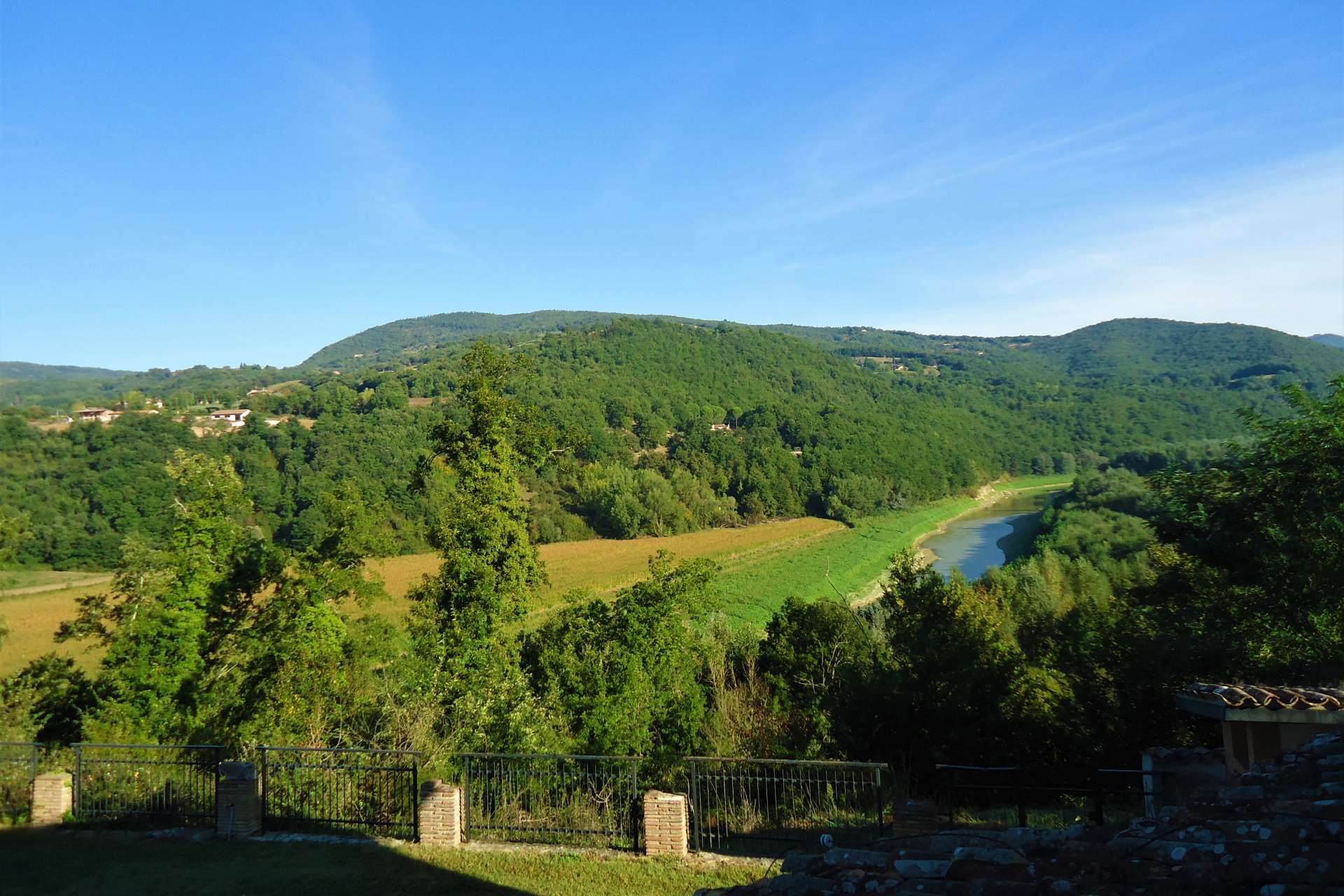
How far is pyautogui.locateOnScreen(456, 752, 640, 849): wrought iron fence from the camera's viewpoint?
9.25 metres

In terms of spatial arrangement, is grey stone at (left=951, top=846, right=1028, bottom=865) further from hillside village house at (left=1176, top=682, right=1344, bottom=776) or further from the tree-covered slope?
the tree-covered slope

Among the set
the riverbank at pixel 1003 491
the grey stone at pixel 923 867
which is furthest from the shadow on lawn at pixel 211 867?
the riverbank at pixel 1003 491

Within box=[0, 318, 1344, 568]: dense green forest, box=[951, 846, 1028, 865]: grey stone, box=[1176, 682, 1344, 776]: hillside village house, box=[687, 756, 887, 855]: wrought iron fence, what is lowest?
box=[687, 756, 887, 855]: wrought iron fence

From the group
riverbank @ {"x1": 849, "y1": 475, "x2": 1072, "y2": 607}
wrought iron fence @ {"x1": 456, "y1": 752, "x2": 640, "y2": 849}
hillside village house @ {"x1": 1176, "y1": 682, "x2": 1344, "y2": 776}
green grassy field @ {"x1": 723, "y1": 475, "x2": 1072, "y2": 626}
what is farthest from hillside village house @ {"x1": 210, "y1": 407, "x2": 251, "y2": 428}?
hillside village house @ {"x1": 1176, "y1": 682, "x2": 1344, "y2": 776}

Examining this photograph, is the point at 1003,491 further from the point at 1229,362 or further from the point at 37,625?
the point at 37,625

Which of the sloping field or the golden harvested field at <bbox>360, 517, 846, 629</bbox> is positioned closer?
the golden harvested field at <bbox>360, 517, 846, 629</bbox>

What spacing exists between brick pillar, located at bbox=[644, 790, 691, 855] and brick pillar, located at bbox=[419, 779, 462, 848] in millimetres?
2386

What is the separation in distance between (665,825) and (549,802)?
8.23ft

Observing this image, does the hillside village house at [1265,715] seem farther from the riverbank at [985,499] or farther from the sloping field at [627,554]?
the riverbank at [985,499]

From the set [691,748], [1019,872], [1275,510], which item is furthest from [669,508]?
[1019,872]

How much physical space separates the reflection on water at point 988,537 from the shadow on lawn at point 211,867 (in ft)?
151

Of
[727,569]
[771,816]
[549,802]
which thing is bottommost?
[727,569]

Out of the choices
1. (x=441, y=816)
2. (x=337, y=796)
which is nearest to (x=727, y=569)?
(x=337, y=796)

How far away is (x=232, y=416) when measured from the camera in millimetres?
81688
